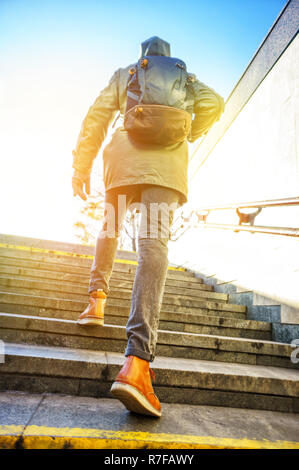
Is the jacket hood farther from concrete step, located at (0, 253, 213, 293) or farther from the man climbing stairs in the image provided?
concrete step, located at (0, 253, 213, 293)

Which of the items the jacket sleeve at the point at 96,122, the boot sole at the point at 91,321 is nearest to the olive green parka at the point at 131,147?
the jacket sleeve at the point at 96,122

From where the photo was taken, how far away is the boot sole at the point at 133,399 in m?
1.17

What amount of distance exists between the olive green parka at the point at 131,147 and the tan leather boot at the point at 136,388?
2.81 ft

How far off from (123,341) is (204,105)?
5.10 ft

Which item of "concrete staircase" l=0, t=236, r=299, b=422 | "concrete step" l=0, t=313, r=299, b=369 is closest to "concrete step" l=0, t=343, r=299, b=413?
"concrete staircase" l=0, t=236, r=299, b=422

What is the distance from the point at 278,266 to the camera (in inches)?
127

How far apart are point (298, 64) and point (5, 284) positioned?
422 cm

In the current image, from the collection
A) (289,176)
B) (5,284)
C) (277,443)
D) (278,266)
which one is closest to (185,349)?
(277,443)

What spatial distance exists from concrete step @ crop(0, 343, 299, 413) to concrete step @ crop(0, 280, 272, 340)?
2.06ft

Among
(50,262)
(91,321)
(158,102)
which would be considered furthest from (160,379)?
(50,262)

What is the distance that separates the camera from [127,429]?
1146 mm

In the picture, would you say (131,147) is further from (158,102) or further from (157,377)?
(157,377)

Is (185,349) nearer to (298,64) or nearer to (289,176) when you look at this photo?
(289,176)

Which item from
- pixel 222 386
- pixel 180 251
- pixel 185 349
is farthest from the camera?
pixel 180 251
